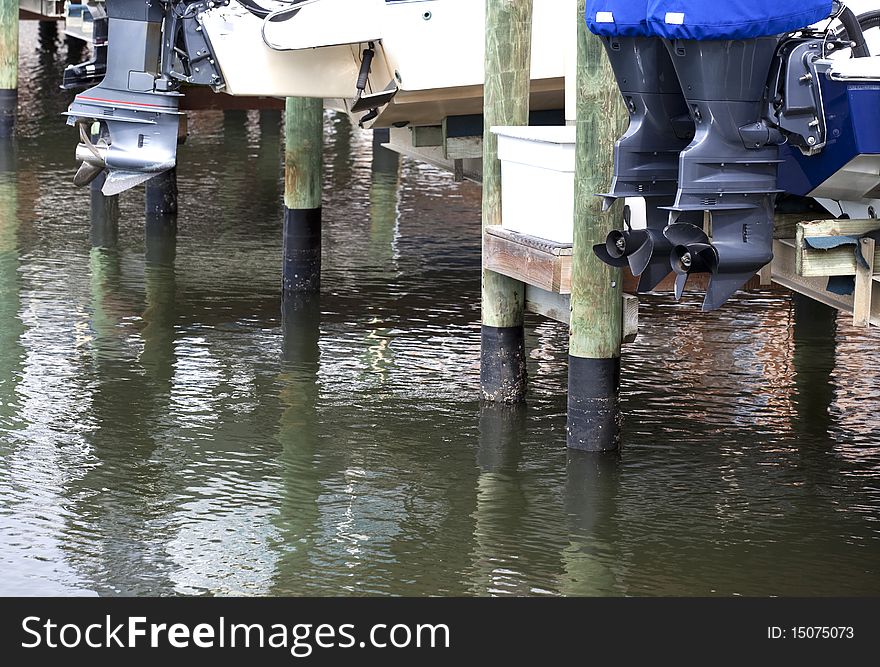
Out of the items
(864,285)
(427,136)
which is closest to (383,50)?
(427,136)

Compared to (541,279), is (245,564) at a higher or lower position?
lower

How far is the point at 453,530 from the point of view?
784 cm

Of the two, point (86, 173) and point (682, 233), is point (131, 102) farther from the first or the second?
point (682, 233)

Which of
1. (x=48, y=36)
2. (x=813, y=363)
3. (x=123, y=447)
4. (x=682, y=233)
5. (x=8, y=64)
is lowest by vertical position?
(x=123, y=447)

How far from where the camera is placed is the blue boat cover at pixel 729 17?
7.07 metres

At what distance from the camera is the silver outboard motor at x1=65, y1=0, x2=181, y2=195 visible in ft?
36.7

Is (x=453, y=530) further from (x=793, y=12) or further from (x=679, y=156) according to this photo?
(x=793, y=12)

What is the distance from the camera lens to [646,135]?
7.76 metres

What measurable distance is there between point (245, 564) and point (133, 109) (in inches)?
191

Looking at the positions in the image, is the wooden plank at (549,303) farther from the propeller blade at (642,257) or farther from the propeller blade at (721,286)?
the propeller blade at (721,286)

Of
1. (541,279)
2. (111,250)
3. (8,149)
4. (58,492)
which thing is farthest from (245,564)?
(8,149)

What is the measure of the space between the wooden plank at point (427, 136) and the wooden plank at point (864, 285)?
4.62 m

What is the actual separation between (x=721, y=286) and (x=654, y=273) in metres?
0.48

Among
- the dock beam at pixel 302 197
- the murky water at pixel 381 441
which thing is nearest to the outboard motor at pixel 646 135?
the murky water at pixel 381 441
